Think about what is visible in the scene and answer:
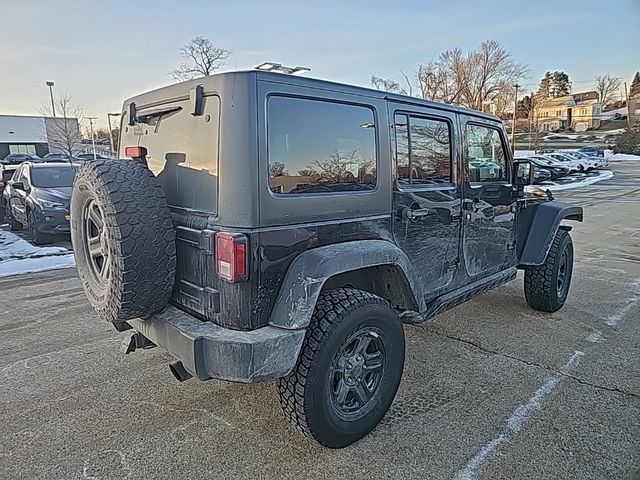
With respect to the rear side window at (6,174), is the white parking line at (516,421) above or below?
below

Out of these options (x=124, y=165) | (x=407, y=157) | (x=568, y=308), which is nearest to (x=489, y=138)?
(x=407, y=157)

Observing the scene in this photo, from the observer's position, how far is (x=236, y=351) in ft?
7.30

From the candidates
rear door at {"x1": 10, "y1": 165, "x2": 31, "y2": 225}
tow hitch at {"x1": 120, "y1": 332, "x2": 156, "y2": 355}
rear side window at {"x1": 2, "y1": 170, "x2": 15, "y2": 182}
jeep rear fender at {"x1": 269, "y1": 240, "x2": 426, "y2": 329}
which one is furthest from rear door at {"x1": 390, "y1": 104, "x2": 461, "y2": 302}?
rear side window at {"x1": 2, "y1": 170, "x2": 15, "y2": 182}

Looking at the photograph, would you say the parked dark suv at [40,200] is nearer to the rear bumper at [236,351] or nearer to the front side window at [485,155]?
the rear bumper at [236,351]

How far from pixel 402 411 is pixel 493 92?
5366 cm

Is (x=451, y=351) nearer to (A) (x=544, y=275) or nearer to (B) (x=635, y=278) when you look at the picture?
(A) (x=544, y=275)

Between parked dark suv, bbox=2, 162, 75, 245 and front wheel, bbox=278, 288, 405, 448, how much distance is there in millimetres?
7015

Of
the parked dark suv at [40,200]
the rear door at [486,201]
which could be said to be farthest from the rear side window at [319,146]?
the parked dark suv at [40,200]

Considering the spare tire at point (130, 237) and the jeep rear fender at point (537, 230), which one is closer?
the spare tire at point (130, 237)

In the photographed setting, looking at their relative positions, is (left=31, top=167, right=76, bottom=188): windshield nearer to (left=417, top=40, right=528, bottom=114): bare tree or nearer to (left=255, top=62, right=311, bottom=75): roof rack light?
(left=255, top=62, right=311, bottom=75): roof rack light

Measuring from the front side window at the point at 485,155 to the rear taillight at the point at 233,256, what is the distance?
2.20m

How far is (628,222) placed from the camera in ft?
35.9

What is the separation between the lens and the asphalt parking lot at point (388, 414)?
97.8 inches

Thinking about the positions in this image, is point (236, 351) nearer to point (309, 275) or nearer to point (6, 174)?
point (309, 275)
